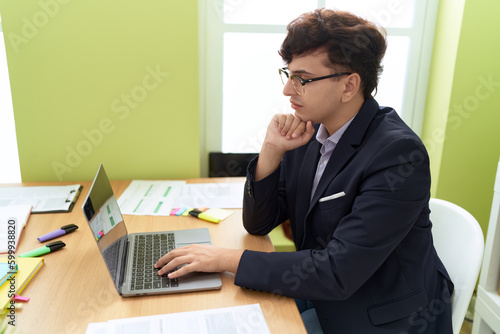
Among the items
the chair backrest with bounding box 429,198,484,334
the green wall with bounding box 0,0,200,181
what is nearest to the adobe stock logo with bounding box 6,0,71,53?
the green wall with bounding box 0,0,200,181

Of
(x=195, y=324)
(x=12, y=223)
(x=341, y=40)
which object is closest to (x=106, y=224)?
(x=195, y=324)

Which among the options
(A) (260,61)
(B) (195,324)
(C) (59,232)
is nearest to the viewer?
(B) (195,324)

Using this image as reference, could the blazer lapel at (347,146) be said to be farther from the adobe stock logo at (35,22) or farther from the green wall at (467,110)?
the adobe stock logo at (35,22)

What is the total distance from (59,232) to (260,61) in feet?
4.23

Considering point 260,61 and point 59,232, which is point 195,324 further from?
point 260,61

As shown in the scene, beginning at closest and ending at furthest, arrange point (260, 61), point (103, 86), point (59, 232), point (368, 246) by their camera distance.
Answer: point (368, 246), point (59, 232), point (103, 86), point (260, 61)

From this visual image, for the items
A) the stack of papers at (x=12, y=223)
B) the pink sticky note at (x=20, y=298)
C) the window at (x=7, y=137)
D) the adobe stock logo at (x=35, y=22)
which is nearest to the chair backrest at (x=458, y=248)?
the pink sticky note at (x=20, y=298)

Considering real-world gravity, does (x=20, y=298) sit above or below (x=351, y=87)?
below

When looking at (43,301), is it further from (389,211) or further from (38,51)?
(38,51)

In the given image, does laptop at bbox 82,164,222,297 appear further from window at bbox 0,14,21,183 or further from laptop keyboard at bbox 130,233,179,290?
window at bbox 0,14,21,183

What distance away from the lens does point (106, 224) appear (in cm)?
100

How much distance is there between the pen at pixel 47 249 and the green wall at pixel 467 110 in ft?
5.81

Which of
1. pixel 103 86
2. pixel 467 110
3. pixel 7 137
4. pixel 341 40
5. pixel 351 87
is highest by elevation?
pixel 341 40

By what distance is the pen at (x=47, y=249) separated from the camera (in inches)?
43.2
